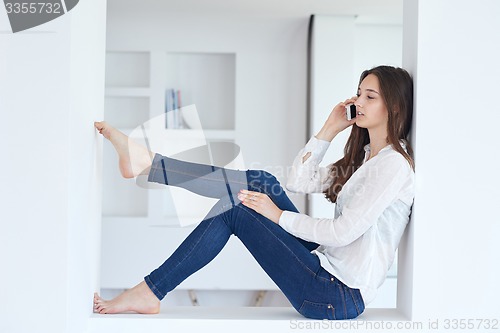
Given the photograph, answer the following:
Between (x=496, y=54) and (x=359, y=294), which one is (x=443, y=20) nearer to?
(x=496, y=54)

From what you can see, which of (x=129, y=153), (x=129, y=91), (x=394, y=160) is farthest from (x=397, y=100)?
(x=129, y=91)

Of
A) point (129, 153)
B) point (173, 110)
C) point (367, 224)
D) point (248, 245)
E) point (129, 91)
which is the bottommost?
point (248, 245)

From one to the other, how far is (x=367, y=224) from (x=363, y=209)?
0.18 feet

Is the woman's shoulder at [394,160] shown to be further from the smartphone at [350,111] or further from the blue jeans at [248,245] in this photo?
the blue jeans at [248,245]

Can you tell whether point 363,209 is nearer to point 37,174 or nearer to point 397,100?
point 397,100

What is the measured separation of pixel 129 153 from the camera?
252 centimetres

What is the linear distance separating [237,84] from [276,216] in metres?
2.62

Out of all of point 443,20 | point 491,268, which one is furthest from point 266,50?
point 491,268

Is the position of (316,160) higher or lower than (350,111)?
lower

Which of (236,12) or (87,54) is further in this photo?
(236,12)

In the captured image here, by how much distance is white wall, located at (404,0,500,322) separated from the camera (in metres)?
2.39

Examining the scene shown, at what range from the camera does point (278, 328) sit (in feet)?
7.80

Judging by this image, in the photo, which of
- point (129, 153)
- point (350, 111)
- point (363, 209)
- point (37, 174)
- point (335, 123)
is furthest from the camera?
point (335, 123)

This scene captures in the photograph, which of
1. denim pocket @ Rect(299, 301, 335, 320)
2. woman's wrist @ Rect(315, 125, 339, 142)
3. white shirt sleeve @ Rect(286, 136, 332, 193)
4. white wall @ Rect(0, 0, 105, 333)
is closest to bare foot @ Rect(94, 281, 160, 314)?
white wall @ Rect(0, 0, 105, 333)
